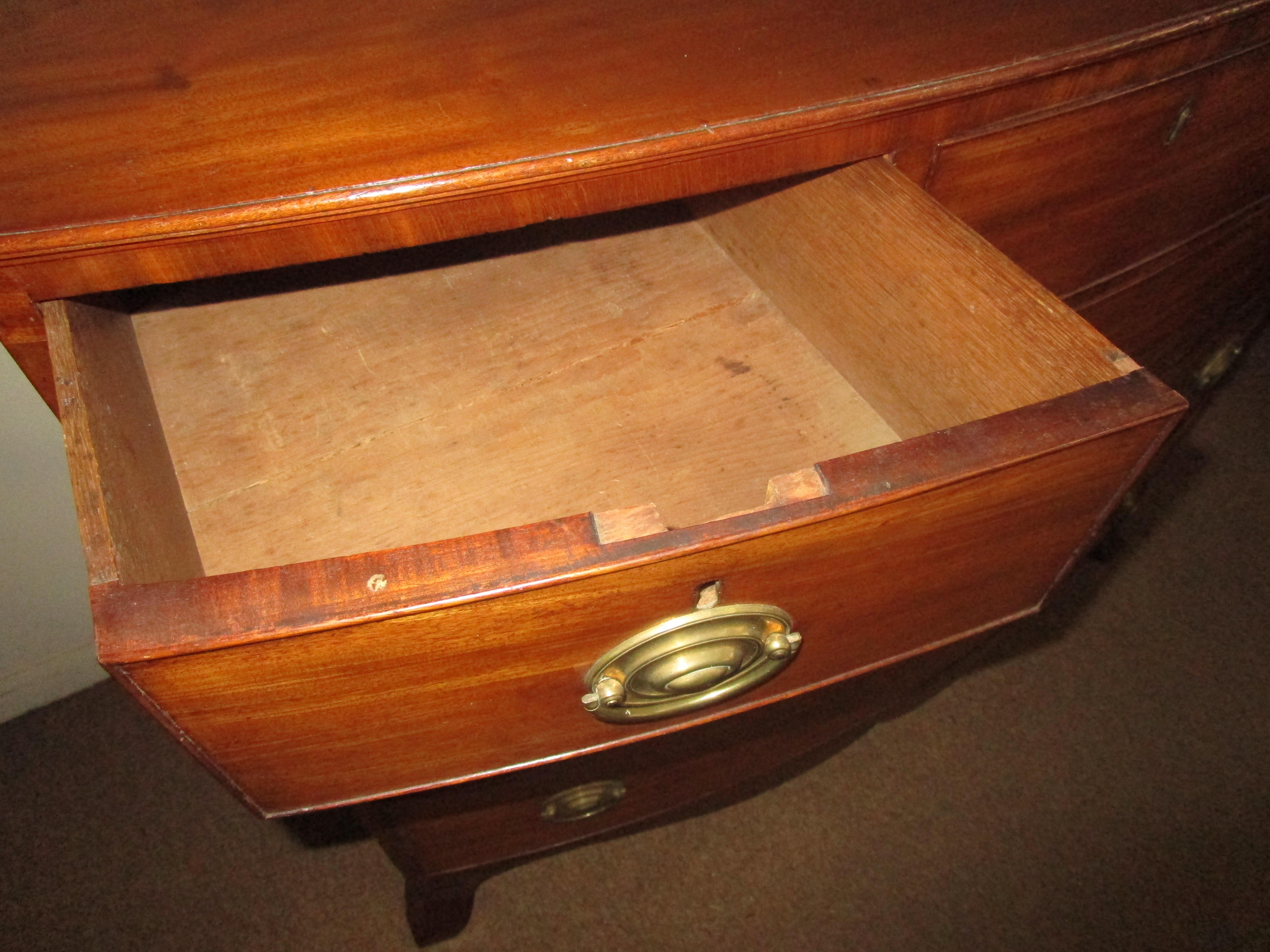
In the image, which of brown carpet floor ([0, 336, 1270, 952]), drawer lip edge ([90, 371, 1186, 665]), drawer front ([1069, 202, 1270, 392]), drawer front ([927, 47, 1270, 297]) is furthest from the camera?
brown carpet floor ([0, 336, 1270, 952])

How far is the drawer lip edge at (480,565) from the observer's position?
329 mm

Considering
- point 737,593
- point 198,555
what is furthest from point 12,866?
point 737,593

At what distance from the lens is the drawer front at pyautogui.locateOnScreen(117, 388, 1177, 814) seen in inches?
13.9

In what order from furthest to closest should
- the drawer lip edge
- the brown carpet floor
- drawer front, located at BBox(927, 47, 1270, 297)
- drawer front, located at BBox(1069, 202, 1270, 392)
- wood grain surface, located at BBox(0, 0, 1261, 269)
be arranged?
the brown carpet floor < drawer front, located at BBox(1069, 202, 1270, 392) < drawer front, located at BBox(927, 47, 1270, 297) < wood grain surface, located at BBox(0, 0, 1261, 269) < the drawer lip edge

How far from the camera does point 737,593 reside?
402 mm

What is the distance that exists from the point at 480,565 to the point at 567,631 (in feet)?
0.19

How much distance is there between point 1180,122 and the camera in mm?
653

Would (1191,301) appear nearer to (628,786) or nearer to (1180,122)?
(1180,122)

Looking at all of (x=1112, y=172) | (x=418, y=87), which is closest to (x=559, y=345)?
(x=418, y=87)

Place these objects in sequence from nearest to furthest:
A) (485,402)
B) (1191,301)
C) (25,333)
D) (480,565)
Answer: (480,565), (25,333), (485,402), (1191,301)

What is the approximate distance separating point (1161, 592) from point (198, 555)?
47.1 inches

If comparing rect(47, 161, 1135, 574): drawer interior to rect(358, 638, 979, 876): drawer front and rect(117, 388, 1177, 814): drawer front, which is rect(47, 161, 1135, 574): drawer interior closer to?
rect(117, 388, 1177, 814): drawer front

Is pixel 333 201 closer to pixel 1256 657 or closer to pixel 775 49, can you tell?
pixel 775 49

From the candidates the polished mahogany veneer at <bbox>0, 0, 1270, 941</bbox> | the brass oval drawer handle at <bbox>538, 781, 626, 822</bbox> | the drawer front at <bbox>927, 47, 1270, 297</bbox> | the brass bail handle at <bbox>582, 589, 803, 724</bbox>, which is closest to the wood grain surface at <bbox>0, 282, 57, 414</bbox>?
the polished mahogany veneer at <bbox>0, 0, 1270, 941</bbox>
